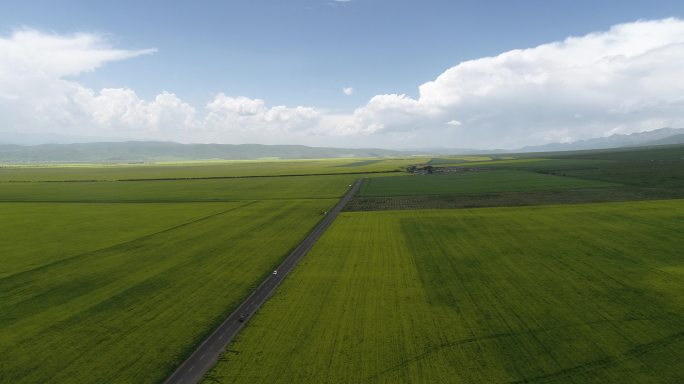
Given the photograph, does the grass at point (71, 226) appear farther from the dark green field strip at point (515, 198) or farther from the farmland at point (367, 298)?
the dark green field strip at point (515, 198)

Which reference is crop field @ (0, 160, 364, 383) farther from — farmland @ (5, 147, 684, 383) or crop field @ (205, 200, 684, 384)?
crop field @ (205, 200, 684, 384)

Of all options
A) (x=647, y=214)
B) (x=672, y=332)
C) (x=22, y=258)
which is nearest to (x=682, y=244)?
(x=647, y=214)

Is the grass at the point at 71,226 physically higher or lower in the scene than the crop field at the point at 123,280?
higher

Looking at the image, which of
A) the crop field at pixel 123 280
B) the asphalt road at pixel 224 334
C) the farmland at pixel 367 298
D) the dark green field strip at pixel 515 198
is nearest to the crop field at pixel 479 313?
the farmland at pixel 367 298

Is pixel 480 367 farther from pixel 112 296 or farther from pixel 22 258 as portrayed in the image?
pixel 22 258

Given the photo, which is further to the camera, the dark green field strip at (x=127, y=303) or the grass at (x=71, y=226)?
the grass at (x=71, y=226)
